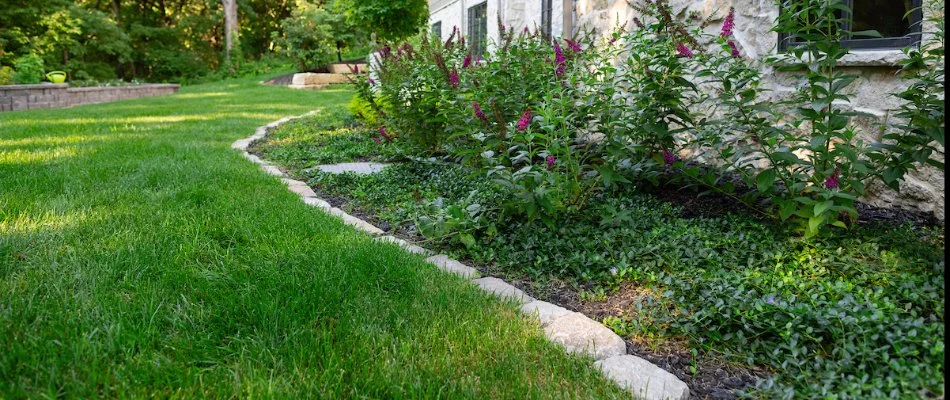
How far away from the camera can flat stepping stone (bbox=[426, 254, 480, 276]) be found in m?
2.29

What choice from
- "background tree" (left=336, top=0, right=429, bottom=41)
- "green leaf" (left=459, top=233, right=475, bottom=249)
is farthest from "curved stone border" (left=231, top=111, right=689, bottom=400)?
"background tree" (left=336, top=0, right=429, bottom=41)

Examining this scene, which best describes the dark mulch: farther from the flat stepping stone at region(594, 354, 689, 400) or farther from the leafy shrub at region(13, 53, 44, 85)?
the leafy shrub at region(13, 53, 44, 85)

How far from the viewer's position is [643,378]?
1.56 m

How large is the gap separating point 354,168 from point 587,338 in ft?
9.76

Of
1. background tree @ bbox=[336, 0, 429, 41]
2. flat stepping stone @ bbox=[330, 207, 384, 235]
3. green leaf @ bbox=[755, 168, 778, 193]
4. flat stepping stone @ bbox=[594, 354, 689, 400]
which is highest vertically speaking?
background tree @ bbox=[336, 0, 429, 41]

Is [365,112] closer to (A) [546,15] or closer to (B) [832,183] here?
(A) [546,15]

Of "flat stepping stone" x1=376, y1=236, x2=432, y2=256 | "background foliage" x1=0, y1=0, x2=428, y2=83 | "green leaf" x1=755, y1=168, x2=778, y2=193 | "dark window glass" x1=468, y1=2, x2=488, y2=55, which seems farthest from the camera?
"background foliage" x1=0, y1=0, x2=428, y2=83

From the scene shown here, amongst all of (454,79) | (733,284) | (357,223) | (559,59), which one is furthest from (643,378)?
(454,79)

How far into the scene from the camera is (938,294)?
69.5 inches

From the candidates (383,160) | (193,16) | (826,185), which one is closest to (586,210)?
(826,185)

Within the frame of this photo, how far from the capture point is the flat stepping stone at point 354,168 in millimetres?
4241

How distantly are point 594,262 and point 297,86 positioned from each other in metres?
13.3

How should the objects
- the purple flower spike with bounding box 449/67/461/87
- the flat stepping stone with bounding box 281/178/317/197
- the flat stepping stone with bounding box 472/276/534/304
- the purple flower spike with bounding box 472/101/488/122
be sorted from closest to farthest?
the flat stepping stone with bounding box 472/276/534/304 < the purple flower spike with bounding box 472/101/488/122 < the flat stepping stone with bounding box 281/178/317/197 < the purple flower spike with bounding box 449/67/461/87

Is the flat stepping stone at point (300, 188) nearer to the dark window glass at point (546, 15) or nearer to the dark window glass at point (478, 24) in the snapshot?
the dark window glass at point (546, 15)
